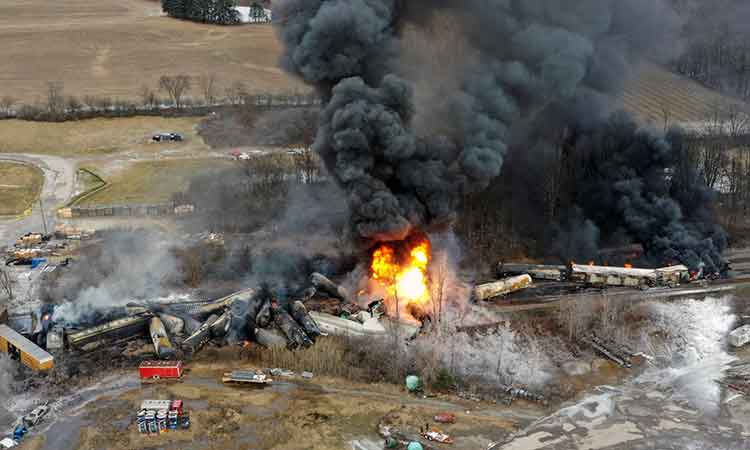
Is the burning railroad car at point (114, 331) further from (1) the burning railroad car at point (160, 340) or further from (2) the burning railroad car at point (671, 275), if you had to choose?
(2) the burning railroad car at point (671, 275)

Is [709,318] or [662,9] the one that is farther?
[662,9]

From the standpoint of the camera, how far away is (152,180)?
257 ft

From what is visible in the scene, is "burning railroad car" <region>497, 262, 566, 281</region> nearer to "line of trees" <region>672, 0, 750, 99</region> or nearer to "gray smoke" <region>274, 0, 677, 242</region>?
"gray smoke" <region>274, 0, 677, 242</region>

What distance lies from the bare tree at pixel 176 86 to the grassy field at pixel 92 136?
18.1ft

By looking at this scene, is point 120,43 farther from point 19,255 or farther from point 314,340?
point 314,340

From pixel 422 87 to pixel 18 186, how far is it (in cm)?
4517

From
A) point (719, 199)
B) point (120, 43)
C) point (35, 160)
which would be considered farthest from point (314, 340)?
point (120, 43)

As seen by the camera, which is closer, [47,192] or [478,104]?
[478,104]

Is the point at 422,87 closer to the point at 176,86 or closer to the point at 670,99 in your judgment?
the point at 670,99

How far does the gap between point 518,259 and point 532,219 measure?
5612 millimetres

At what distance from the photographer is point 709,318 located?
52.2 meters

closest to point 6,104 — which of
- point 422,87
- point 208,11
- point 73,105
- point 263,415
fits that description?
point 73,105

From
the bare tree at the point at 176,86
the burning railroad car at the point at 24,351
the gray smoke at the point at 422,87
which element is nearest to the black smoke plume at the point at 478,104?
the gray smoke at the point at 422,87

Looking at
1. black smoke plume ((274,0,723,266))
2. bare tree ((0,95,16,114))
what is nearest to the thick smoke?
black smoke plume ((274,0,723,266))
